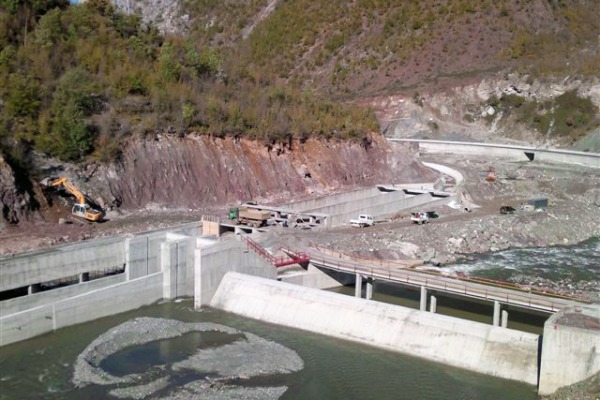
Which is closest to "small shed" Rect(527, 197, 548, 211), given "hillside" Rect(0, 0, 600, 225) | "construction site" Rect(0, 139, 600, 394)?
"construction site" Rect(0, 139, 600, 394)

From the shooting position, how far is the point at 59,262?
115ft

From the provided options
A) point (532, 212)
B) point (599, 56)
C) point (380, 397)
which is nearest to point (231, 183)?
point (532, 212)

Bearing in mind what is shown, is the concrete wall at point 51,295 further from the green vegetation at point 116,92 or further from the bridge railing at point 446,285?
the green vegetation at point 116,92

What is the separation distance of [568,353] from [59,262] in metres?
24.9

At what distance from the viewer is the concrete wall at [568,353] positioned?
24922 mm

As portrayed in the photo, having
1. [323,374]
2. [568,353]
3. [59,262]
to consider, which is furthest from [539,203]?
[59,262]

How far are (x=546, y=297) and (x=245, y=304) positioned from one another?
14.8m

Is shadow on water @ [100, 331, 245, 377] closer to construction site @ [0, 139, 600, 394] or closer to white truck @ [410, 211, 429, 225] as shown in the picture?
construction site @ [0, 139, 600, 394]

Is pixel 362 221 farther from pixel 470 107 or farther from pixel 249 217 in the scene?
pixel 470 107

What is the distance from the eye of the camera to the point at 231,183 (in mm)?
54188

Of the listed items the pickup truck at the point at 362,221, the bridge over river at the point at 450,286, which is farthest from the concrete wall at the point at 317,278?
the pickup truck at the point at 362,221

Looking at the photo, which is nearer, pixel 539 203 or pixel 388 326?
pixel 388 326

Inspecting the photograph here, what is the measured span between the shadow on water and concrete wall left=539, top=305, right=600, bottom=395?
1305 cm

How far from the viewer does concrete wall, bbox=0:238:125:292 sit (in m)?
33.1
